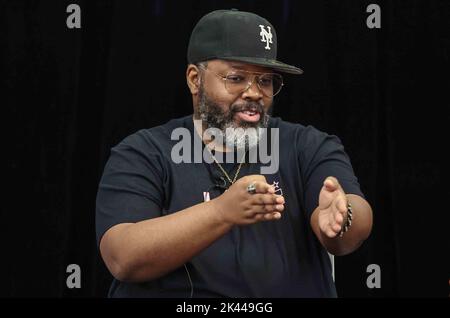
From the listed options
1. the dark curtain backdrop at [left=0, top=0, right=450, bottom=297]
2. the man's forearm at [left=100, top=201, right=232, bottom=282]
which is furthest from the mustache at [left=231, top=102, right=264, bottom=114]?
the dark curtain backdrop at [left=0, top=0, right=450, bottom=297]

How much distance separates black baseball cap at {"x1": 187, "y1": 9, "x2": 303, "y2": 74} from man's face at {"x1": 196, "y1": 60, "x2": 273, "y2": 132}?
0.02 meters

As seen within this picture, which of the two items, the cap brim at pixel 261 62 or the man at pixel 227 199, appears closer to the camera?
the man at pixel 227 199

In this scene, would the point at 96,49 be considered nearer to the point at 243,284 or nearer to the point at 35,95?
the point at 35,95

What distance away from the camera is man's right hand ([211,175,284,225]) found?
131 cm

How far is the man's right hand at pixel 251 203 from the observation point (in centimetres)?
131

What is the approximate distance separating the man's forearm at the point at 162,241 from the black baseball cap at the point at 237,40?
43cm

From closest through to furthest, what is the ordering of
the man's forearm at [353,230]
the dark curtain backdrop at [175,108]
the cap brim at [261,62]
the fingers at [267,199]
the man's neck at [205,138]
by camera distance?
1. the fingers at [267,199]
2. the man's forearm at [353,230]
3. the cap brim at [261,62]
4. the man's neck at [205,138]
5. the dark curtain backdrop at [175,108]

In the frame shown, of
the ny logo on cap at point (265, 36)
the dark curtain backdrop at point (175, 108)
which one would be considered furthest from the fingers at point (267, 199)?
the dark curtain backdrop at point (175, 108)

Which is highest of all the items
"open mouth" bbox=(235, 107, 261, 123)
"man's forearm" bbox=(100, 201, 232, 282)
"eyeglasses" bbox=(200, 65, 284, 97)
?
"eyeglasses" bbox=(200, 65, 284, 97)

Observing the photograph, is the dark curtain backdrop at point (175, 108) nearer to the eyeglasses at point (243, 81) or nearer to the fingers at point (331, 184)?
the eyeglasses at point (243, 81)

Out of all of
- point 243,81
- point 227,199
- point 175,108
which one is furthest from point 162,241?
point 175,108

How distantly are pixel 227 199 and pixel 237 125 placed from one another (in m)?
0.35

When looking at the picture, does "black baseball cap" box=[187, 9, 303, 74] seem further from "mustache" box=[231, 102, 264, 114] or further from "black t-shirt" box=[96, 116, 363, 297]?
"black t-shirt" box=[96, 116, 363, 297]
